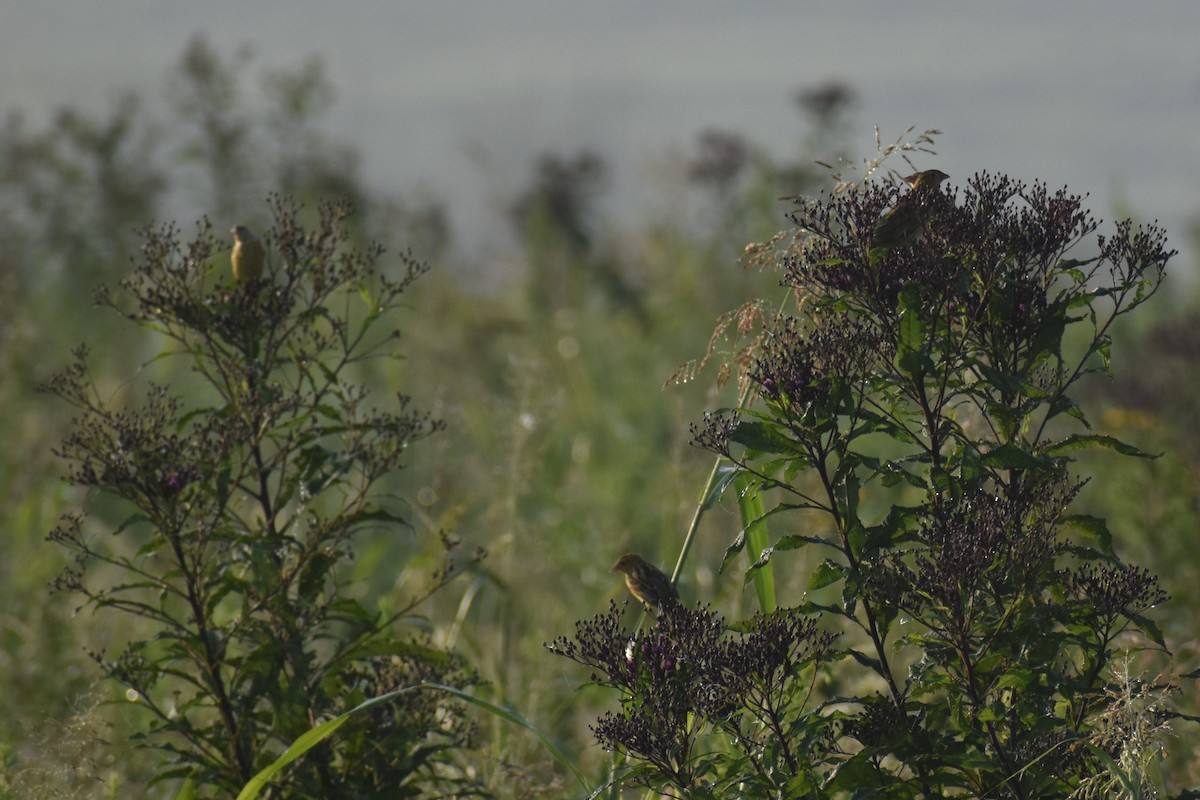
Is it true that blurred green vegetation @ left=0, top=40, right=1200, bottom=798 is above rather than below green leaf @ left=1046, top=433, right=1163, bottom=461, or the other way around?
above

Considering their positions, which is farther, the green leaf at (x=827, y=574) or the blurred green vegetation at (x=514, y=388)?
the blurred green vegetation at (x=514, y=388)

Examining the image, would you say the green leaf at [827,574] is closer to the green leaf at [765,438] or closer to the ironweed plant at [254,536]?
the green leaf at [765,438]

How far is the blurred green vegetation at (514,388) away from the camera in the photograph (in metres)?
5.18

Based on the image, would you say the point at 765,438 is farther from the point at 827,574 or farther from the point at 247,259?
the point at 247,259

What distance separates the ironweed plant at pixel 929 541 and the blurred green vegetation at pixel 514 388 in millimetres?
949

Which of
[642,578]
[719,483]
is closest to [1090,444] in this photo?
[719,483]

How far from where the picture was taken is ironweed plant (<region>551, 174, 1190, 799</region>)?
2699 mm

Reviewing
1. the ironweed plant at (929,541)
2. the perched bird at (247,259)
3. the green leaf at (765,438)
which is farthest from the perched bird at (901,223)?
the perched bird at (247,259)

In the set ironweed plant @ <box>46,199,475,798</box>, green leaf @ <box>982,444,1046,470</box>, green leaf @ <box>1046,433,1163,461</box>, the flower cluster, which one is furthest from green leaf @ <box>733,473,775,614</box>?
ironweed plant @ <box>46,199,475,798</box>

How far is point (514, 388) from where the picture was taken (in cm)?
659

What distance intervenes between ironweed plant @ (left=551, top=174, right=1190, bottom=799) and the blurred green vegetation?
37.3 inches

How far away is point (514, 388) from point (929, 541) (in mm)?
4019

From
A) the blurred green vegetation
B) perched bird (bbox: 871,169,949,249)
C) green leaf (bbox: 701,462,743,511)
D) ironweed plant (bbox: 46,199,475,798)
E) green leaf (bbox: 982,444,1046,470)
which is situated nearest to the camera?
green leaf (bbox: 982,444,1046,470)

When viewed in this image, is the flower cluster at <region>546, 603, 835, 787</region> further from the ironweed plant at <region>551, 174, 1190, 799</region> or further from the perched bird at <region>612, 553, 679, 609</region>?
the perched bird at <region>612, 553, 679, 609</region>
